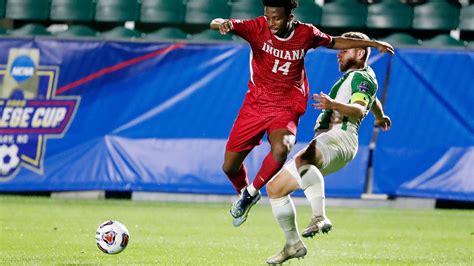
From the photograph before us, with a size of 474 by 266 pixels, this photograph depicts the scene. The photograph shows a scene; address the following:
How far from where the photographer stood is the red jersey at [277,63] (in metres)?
8.29

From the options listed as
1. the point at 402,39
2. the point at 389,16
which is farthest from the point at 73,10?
the point at 402,39

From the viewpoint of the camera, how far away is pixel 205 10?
669 inches

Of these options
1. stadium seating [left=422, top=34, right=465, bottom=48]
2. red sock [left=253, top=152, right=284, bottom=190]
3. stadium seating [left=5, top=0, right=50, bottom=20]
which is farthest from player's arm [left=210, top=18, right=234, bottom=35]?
stadium seating [left=5, top=0, right=50, bottom=20]

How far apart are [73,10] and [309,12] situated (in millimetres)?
3994

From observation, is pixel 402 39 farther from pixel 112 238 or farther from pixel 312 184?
pixel 112 238

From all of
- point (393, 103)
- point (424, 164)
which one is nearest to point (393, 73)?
point (393, 103)

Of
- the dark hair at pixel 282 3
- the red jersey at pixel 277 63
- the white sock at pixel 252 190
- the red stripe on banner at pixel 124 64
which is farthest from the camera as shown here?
the red stripe on banner at pixel 124 64

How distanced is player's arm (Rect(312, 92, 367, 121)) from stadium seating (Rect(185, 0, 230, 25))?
9.34m

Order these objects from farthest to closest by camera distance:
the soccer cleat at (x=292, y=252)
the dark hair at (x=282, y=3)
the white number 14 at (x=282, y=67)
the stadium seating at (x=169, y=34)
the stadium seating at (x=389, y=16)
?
the stadium seating at (x=389, y=16) < the stadium seating at (x=169, y=34) < the white number 14 at (x=282, y=67) < the dark hair at (x=282, y=3) < the soccer cleat at (x=292, y=252)

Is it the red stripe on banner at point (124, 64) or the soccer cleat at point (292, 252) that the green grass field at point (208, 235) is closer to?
the soccer cleat at point (292, 252)

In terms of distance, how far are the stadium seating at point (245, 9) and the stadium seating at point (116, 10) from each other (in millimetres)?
1668

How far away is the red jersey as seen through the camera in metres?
8.29

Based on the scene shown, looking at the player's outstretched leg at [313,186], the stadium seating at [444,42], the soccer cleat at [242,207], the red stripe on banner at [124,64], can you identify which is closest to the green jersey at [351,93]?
the player's outstretched leg at [313,186]

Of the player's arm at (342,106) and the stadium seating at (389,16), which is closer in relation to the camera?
the player's arm at (342,106)
